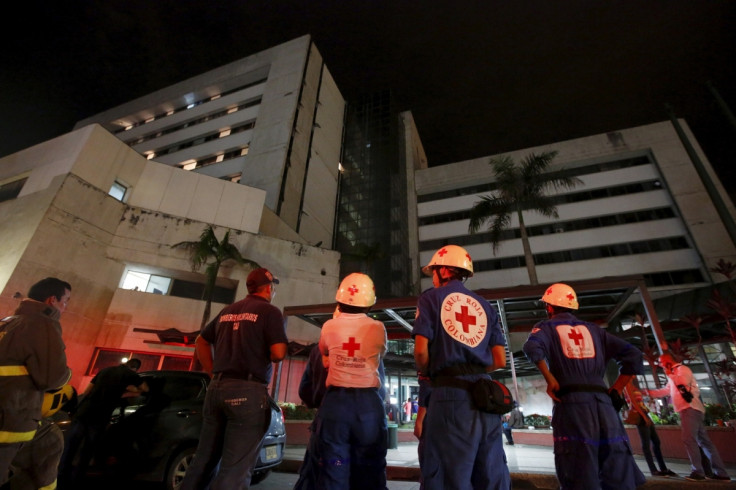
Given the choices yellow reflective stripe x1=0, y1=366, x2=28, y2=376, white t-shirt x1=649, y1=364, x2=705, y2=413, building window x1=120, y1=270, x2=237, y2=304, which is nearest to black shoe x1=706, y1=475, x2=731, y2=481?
white t-shirt x1=649, y1=364, x2=705, y2=413

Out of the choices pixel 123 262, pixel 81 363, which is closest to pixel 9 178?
pixel 123 262

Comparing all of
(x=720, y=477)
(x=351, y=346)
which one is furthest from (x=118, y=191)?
(x=720, y=477)

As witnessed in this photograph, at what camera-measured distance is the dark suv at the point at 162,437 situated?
12.4 feet

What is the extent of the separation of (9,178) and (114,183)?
4.66 metres

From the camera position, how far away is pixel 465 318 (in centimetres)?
232

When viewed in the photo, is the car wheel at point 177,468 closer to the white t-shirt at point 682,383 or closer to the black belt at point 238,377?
the black belt at point 238,377

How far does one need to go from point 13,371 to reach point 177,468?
2.30 meters

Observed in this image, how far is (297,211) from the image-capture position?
92.5 feet

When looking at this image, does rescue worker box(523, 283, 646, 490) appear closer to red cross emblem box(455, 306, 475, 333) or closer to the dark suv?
red cross emblem box(455, 306, 475, 333)

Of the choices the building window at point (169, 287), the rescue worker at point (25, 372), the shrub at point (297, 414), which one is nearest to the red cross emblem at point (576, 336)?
the rescue worker at point (25, 372)

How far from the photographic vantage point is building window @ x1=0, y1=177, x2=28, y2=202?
16.1m

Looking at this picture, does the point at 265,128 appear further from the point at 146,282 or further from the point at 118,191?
the point at 146,282

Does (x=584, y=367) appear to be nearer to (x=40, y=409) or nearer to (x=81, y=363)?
(x=40, y=409)

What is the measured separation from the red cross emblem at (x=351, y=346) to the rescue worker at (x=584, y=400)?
1.52 metres
